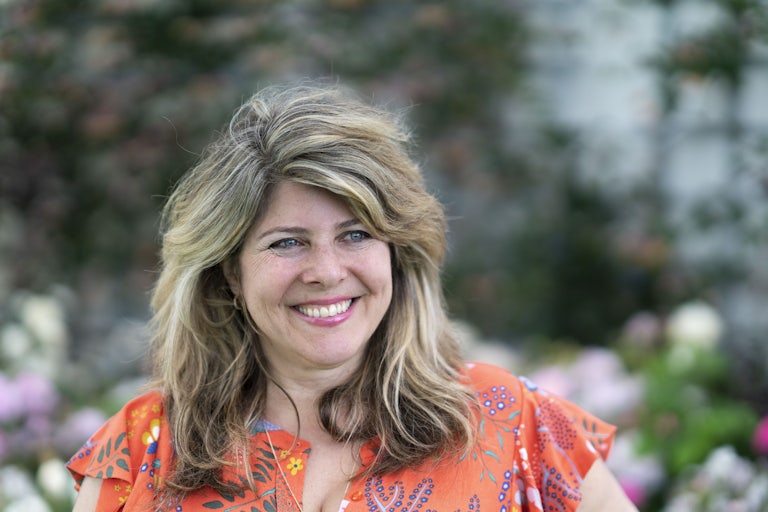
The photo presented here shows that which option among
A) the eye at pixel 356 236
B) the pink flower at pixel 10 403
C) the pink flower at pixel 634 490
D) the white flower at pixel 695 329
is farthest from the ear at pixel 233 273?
the white flower at pixel 695 329

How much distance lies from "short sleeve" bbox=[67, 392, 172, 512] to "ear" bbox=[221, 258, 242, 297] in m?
0.31

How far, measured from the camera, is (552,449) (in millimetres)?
2107

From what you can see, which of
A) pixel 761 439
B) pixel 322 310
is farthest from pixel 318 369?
pixel 761 439

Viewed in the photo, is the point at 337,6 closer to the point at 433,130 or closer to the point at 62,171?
the point at 433,130

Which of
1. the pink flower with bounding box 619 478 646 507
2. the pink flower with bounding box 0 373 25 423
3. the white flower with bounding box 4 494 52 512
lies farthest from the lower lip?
the pink flower with bounding box 0 373 25 423

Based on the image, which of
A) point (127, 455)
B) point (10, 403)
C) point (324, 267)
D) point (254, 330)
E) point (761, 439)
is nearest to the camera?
point (324, 267)

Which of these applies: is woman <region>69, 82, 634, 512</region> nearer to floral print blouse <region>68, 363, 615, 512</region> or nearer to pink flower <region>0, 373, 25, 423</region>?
floral print blouse <region>68, 363, 615, 512</region>

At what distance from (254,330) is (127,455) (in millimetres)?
379

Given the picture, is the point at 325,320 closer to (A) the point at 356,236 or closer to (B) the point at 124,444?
(A) the point at 356,236

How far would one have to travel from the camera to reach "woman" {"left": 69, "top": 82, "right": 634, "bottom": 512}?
1.98m

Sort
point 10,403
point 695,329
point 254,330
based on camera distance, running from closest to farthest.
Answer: point 254,330 → point 10,403 → point 695,329

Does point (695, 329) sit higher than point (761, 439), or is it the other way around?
point (695, 329)

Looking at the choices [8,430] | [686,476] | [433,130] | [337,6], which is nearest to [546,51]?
[433,130]

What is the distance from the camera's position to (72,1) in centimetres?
516
